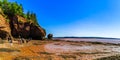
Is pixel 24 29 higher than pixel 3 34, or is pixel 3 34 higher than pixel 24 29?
pixel 24 29

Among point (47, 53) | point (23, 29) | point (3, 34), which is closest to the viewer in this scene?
point (47, 53)

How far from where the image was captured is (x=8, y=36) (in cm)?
5591

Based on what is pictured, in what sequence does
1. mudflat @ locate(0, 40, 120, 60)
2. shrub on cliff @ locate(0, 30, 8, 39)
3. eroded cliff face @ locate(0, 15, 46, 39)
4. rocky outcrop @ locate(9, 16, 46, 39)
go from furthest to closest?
rocky outcrop @ locate(9, 16, 46, 39) < eroded cliff face @ locate(0, 15, 46, 39) < shrub on cliff @ locate(0, 30, 8, 39) < mudflat @ locate(0, 40, 120, 60)

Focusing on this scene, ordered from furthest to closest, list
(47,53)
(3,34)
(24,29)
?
1. (24,29)
2. (3,34)
3. (47,53)

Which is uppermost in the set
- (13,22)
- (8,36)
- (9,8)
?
(9,8)

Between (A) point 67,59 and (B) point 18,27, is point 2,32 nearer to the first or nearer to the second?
(B) point 18,27

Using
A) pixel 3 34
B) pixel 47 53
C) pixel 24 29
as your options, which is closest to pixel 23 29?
pixel 24 29

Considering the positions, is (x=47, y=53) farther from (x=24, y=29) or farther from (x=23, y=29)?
(x=24, y=29)

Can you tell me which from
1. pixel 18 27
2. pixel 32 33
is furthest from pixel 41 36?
pixel 18 27

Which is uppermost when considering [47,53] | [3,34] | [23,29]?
[23,29]

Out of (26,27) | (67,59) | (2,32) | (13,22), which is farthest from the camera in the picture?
(26,27)

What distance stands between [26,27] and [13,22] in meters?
6.89

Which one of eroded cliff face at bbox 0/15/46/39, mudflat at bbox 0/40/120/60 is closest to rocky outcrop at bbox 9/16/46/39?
eroded cliff face at bbox 0/15/46/39

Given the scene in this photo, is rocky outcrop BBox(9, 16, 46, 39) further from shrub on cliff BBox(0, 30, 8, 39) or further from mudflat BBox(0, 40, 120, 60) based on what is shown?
mudflat BBox(0, 40, 120, 60)
